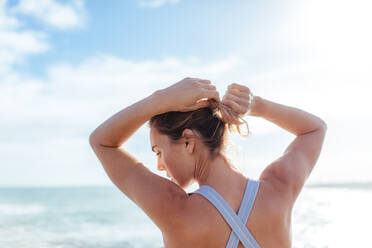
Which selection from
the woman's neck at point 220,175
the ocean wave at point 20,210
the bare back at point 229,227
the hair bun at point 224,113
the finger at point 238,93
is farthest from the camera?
the ocean wave at point 20,210

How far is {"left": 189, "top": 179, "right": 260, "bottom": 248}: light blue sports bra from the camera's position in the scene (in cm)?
163

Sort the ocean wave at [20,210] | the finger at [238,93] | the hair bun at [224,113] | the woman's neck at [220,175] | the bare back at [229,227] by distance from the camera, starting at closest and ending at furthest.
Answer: the bare back at [229,227], the woman's neck at [220,175], the hair bun at [224,113], the finger at [238,93], the ocean wave at [20,210]

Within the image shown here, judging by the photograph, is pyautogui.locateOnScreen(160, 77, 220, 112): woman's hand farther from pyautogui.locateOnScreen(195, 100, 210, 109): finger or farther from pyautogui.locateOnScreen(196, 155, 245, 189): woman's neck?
pyautogui.locateOnScreen(196, 155, 245, 189): woman's neck

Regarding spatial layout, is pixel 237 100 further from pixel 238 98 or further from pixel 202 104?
pixel 202 104

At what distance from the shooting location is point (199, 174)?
1789mm

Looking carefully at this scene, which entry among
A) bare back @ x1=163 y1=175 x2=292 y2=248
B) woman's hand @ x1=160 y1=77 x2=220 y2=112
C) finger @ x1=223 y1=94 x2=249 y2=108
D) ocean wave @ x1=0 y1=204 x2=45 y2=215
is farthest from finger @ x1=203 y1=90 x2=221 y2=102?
ocean wave @ x1=0 y1=204 x2=45 y2=215

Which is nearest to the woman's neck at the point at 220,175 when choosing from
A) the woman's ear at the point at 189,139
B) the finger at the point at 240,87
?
the woman's ear at the point at 189,139

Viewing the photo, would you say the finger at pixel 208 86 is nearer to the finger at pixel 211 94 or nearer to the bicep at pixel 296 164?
the finger at pixel 211 94

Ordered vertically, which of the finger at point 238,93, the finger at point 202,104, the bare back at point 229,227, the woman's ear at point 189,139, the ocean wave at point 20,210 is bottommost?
the bare back at point 229,227

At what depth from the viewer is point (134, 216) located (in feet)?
48.4

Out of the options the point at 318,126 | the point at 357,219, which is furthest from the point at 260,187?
the point at 357,219

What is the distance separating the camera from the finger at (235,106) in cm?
187

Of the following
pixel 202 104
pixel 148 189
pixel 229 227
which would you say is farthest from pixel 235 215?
pixel 202 104

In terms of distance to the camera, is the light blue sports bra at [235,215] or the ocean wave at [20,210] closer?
the light blue sports bra at [235,215]
